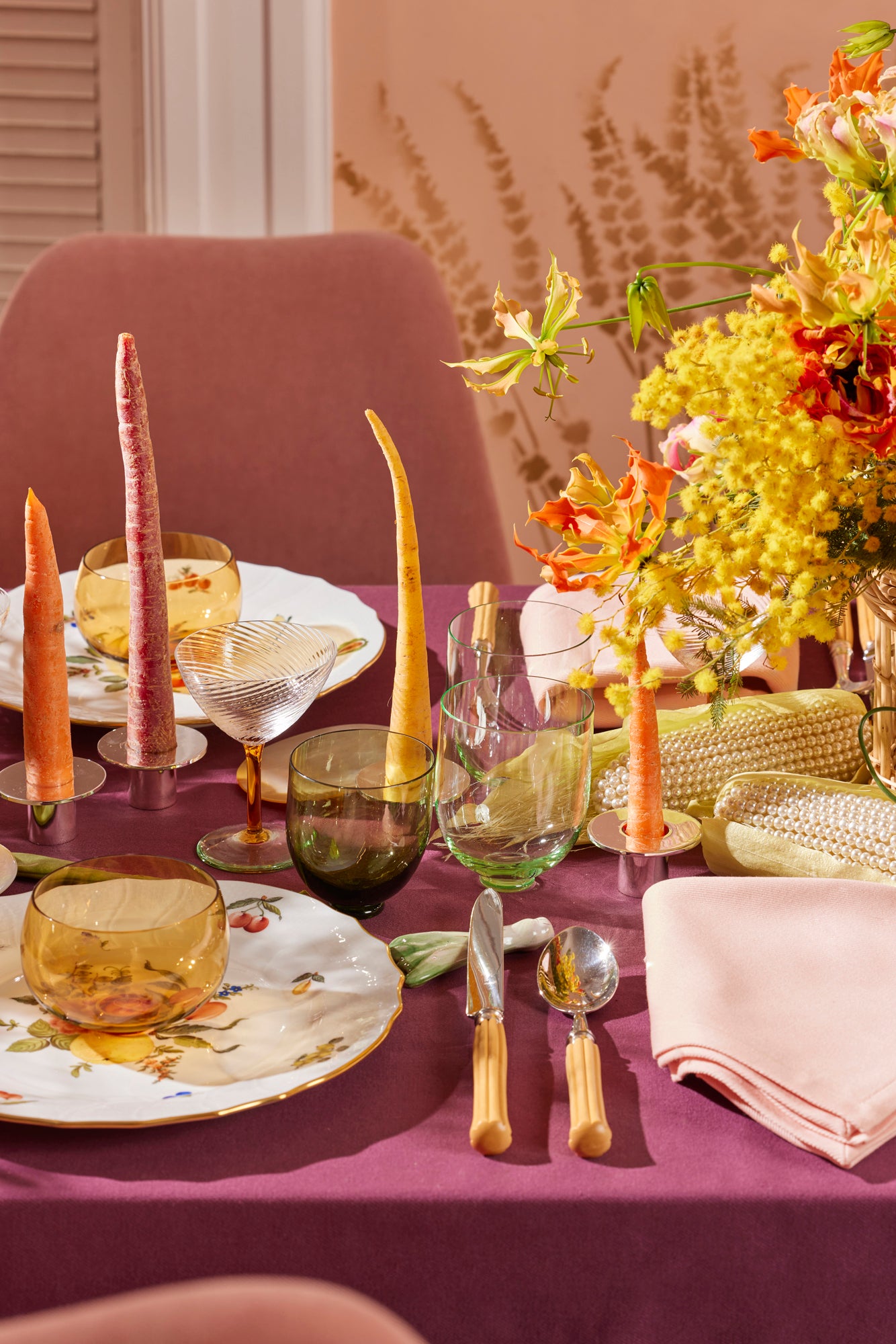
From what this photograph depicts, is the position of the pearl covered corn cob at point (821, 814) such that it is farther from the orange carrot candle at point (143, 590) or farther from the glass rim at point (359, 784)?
the orange carrot candle at point (143, 590)

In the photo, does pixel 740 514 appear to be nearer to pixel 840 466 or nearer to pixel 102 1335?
pixel 840 466

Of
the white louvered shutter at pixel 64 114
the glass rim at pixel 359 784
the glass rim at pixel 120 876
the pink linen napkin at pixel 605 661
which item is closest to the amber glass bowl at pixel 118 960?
the glass rim at pixel 120 876

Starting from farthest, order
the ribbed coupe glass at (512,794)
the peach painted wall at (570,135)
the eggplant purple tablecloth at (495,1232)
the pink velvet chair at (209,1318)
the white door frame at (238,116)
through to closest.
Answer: the peach painted wall at (570,135) < the white door frame at (238,116) < the ribbed coupe glass at (512,794) < the eggplant purple tablecloth at (495,1232) < the pink velvet chair at (209,1318)

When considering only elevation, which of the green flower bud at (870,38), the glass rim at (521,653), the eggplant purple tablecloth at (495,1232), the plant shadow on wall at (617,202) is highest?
the plant shadow on wall at (617,202)

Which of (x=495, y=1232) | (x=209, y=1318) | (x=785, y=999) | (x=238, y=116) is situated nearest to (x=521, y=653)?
(x=785, y=999)

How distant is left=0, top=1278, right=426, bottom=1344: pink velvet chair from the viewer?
1.10ft

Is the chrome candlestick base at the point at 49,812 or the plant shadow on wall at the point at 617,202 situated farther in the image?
the plant shadow on wall at the point at 617,202

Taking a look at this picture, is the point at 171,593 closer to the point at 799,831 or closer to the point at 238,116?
the point at 799,831

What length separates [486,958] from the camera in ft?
2.35

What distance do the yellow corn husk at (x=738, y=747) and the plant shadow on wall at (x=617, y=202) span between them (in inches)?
68.5

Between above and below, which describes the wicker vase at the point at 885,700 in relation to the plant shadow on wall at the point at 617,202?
below

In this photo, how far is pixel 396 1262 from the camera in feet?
1.86

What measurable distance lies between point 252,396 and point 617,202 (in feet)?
3.79

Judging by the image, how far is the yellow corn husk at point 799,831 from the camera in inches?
31.6
